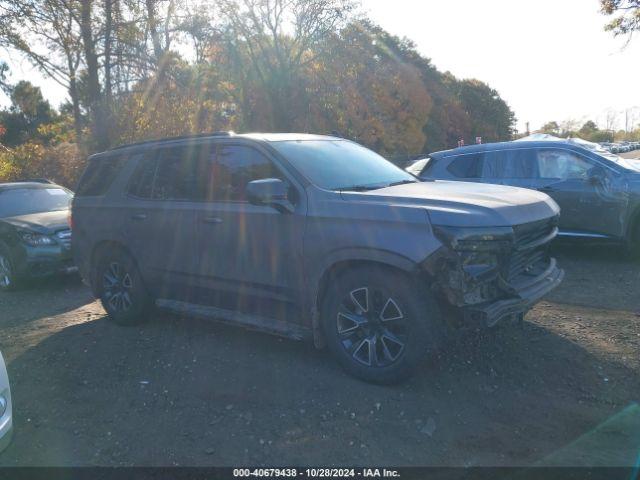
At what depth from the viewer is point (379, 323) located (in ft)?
13.5

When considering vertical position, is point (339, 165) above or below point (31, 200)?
Result: above

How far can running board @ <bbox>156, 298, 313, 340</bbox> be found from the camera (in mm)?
4523

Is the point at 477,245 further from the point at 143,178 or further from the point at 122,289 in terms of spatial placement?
the point at 122,289

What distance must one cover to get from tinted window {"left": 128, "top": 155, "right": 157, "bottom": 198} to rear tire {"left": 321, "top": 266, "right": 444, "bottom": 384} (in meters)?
2.55

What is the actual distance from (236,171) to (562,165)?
17.1 ft

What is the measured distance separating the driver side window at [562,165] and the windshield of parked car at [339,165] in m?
3.59

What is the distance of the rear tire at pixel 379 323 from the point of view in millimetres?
3906

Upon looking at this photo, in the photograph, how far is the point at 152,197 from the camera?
18.8 feet

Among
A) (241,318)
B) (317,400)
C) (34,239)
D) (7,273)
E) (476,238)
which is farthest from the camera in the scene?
(7,273)

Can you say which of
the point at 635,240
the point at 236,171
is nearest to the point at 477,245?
the point at 236,171

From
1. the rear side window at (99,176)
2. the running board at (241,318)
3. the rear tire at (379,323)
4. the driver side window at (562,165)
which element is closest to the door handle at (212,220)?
the running board at (241,318)

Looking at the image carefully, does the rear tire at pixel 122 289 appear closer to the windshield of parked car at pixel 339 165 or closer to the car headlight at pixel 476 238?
the windshield of parked car at pixel 339 165

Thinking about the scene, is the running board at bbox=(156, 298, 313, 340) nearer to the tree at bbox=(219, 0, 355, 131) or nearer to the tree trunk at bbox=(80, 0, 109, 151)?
the tree trunk at bbox=(80, 0, 109, 151)

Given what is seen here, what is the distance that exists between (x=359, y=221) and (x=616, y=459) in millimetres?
2206
